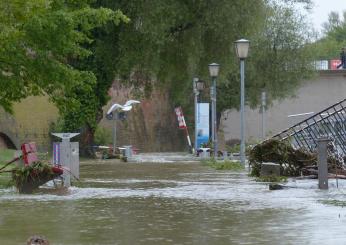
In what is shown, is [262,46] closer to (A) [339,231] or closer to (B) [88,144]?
(B) [88,144]

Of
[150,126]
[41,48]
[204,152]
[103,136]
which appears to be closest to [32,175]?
[41,48]

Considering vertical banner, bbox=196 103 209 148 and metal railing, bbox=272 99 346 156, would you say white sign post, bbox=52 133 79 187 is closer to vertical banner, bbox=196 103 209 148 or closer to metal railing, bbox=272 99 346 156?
metal railing, bbox=272 99 346 156

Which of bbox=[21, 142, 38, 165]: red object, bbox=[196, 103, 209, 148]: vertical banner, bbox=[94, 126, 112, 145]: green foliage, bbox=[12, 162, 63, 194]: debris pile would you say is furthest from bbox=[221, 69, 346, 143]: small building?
bbox=[12, 162, 63, 194]: debris pile

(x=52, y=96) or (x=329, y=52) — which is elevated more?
(x=329, y=52)

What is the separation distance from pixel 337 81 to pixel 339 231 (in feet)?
215

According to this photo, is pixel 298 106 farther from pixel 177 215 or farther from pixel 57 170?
pixel 177 215

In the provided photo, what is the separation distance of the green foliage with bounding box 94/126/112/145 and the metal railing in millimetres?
34412

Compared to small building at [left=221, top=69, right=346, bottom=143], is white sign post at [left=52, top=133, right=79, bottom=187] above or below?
below

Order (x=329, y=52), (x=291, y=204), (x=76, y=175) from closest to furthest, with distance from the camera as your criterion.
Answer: (x=291, y=204), (x=76, y=175), (x=329, y=52)

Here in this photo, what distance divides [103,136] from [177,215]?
44884 millimetres

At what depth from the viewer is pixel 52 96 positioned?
23.5 m

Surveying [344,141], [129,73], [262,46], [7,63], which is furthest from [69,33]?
[262,46]

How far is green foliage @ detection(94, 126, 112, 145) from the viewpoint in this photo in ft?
180

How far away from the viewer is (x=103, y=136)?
183 feet
